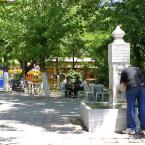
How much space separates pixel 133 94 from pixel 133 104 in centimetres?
26

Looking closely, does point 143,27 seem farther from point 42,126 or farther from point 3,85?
point 3,85

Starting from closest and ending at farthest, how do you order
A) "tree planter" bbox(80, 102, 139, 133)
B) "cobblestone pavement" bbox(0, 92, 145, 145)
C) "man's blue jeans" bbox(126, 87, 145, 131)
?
1. "cobblestone pavement" bbox(0, 92, 145, 145)
2. "man's blue jeans" bbox(126, 87, 145, 131)
3. "tree planter" bbox(80, 102, 139, 133)

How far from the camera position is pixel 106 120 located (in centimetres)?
1245

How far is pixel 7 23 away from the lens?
98.9ft

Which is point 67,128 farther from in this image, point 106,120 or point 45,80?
point 45,80

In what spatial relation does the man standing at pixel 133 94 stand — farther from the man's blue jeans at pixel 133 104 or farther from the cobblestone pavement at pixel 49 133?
the cobblestone pavement at pixel 49 133

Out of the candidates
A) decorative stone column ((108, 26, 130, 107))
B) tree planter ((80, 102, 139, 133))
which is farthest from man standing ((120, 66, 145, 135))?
decorative stone column ((108, 26, 130, 107))

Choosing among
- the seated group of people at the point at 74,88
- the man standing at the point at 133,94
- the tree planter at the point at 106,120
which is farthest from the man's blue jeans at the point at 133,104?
the seated group of people at the point at 74,88

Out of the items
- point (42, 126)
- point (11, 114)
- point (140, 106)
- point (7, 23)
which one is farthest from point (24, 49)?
point (140, 106)

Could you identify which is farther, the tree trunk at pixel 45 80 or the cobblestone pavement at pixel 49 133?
the tree trunk at pixel 45 80

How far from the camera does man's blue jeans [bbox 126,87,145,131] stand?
12.1 meters

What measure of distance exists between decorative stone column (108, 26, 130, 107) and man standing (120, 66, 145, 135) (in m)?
0.99

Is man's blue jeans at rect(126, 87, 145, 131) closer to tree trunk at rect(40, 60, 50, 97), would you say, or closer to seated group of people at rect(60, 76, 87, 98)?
seated group of people at rect(60, 76, 87, 98)

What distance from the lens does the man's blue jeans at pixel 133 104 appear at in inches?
476
